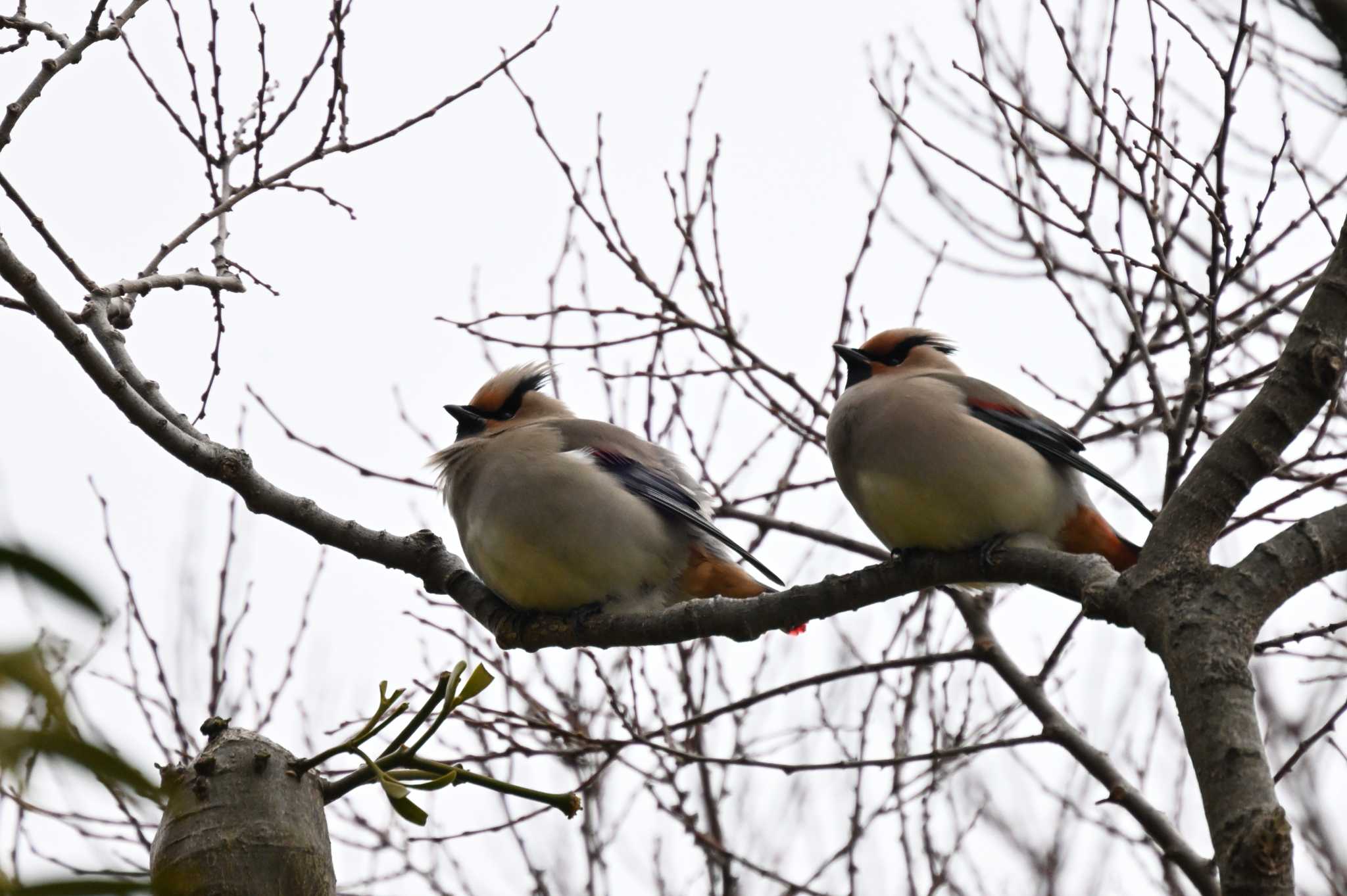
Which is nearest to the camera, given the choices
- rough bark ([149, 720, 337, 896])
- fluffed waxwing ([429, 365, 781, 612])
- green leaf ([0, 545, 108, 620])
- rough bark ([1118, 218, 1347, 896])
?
green leaf ([0, 545, 108, 620])

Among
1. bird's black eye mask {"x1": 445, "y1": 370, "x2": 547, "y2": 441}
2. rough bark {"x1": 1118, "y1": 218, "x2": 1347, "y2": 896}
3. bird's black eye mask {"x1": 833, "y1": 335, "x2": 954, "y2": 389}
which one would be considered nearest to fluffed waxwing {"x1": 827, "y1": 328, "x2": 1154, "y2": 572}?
bird's black eye mask {"x1": 833, "y1": 335, "x2": 954, "y2": 389}

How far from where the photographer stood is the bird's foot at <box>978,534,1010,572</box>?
10.7 ft

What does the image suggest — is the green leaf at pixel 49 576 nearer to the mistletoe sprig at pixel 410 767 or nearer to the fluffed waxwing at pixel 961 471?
the mistletoe sprig at pixel 410 767

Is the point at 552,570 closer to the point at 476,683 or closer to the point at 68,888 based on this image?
the point at 476,683

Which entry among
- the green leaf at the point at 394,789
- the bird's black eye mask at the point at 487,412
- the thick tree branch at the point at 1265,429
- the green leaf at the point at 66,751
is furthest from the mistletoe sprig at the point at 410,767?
the bird's black eye mask at the point at 487,412

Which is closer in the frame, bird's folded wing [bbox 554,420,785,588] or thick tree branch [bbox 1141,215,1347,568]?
thick tree branch [bbox 1141,215,1347,568]

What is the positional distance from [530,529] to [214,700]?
92.9 inches

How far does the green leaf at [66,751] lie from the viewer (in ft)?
2.33

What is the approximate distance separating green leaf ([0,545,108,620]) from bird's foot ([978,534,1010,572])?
269 centimetres

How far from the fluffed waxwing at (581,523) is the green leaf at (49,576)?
3597mm

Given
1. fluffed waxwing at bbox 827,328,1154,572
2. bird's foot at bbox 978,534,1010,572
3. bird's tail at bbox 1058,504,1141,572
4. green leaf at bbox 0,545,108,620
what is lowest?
green leaf at bbox 0,545,108,620

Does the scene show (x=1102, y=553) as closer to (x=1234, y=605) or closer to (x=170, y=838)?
(x=1234, y=605)

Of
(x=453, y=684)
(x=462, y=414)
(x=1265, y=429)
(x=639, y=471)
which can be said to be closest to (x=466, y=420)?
(x=462, y=414)

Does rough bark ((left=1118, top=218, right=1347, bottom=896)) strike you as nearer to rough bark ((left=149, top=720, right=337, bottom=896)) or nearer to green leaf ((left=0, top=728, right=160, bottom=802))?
rough bark ((left=149, top=720, right=337, bottom=896))
